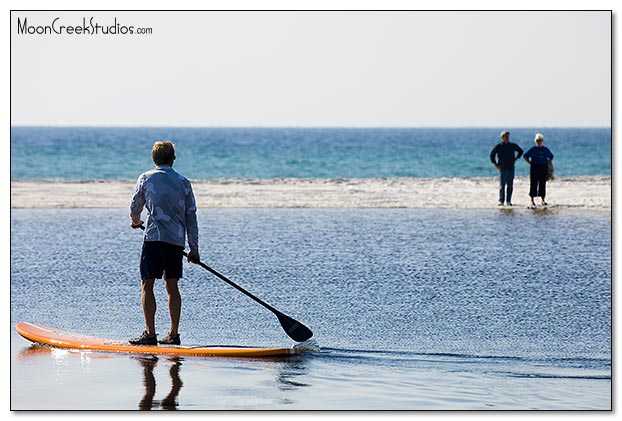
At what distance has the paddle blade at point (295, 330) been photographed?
9.37 meters

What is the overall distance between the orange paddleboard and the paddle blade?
0.74 ft

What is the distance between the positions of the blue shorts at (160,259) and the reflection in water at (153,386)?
62 cm

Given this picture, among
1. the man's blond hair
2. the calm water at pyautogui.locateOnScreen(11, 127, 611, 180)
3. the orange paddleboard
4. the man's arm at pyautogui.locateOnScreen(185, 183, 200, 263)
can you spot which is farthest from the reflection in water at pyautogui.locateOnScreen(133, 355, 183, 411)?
the calm water at pyautogui.locateOnScreen(11, 127, 611, 180)

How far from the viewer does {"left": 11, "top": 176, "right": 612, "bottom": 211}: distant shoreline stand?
22.7m

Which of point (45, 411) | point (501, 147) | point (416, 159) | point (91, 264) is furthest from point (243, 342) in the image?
point (416, 159)

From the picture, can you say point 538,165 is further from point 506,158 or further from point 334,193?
point 334,193

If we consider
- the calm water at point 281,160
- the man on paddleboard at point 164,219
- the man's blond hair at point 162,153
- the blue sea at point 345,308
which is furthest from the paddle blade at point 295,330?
the calm water at point 281,160

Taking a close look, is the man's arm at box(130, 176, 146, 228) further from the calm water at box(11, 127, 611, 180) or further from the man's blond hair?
the calm water at box(11, 127, 611, 180)

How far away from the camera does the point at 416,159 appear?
54.9 m

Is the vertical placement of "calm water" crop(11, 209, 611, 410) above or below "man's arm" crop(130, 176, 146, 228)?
below

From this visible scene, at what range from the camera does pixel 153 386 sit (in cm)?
811

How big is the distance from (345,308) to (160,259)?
100 inches

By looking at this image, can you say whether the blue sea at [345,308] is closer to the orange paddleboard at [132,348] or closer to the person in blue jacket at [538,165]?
the orange paddleboard at [132,348]
